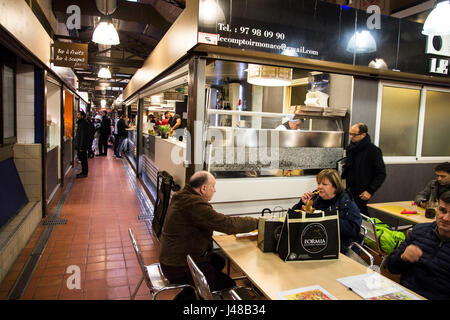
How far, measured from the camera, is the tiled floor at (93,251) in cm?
334

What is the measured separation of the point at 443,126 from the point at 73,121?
10792mm

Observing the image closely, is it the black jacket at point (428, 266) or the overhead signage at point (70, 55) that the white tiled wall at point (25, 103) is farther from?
the black jacket at point (428, 266)

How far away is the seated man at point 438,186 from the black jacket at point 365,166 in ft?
1.66

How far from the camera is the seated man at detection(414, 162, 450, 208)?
3635 millimetres

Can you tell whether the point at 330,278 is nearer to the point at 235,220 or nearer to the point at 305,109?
the point at 235,220

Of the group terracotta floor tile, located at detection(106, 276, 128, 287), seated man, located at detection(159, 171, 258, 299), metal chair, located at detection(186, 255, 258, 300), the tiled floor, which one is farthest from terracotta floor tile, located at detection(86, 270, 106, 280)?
metal chair, located at detection(186, 255, 258, 300)

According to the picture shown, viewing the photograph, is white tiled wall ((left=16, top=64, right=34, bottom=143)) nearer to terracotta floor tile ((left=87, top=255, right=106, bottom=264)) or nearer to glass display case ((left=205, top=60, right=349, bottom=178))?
terracotta floor tile ((left=87, top=255, right=106, bottom=264))

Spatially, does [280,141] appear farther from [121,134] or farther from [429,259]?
[121,134]

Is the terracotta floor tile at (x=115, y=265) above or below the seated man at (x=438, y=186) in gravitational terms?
below

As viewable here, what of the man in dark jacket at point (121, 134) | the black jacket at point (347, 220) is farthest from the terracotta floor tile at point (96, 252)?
the man in dark jacket at point (121, 134)

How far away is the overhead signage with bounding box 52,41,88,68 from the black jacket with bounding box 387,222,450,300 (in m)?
5.78

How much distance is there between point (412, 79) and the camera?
5.16 metres

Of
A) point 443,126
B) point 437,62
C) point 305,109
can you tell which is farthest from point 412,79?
point 305,109

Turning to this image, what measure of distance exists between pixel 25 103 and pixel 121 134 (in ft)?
25.5
